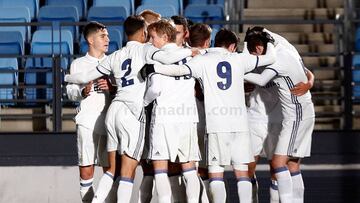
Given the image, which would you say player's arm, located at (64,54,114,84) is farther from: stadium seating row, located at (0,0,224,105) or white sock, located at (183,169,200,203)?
stadium seating row, located at (0,0,224,105)

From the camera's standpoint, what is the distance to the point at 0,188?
617 inches

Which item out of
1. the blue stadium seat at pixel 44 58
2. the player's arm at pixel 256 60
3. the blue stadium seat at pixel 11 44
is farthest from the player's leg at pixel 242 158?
the blue stadium seat at pixel 11 44

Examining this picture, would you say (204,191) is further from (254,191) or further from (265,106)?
(265,106)

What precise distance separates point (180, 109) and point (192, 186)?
0.72 m

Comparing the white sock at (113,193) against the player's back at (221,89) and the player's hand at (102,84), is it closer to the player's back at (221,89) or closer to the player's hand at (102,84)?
the player's hand at (102,84)

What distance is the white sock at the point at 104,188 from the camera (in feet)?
43.3

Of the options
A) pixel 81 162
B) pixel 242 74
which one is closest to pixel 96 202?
pixel 81 162

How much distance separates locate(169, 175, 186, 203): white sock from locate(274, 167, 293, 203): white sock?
36.5 inches

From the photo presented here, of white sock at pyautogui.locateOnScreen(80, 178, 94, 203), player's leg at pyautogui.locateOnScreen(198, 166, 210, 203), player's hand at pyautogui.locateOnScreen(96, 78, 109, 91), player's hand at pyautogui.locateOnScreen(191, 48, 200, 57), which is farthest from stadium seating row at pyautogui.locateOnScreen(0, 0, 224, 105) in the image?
player's hand at pyautogui.locateOnScreen(191, 48, 200, 57)

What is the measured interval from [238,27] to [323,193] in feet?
10.2

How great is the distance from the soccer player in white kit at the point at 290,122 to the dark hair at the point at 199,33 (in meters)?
0.45

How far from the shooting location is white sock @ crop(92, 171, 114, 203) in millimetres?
13195

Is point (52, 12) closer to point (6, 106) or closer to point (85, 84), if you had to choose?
point (6, 106)

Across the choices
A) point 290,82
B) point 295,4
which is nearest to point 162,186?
point 290,82
